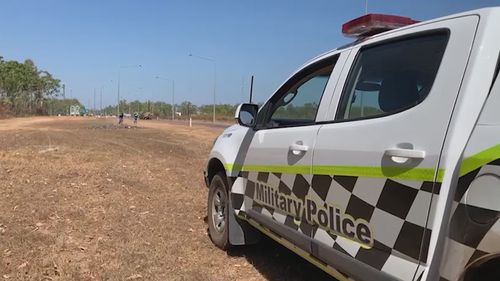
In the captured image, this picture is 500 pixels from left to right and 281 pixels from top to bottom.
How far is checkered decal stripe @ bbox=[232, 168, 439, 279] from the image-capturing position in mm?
2756

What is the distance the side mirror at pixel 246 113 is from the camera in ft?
17.6

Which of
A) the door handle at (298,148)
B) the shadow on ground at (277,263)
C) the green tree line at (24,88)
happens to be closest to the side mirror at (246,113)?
the door handle at (298,148)

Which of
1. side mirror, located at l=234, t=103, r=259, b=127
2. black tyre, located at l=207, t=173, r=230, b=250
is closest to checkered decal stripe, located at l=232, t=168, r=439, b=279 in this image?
side mirror, located at l=234, t=103, r=259, b=127

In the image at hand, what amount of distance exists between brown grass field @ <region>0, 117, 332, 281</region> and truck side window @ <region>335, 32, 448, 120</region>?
2.11 metres

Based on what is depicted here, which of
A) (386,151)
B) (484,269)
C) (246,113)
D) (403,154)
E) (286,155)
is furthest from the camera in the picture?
(246,113)

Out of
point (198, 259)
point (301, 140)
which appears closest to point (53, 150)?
point (198, 259)

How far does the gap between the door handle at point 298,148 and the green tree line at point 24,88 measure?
7691 cm

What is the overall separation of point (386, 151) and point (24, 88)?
329 feet

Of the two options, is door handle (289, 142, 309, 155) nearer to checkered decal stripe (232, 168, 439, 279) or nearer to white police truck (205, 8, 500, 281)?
white police truck (205, 8, 500, 281)

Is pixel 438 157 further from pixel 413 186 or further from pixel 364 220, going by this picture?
pixel 364 220

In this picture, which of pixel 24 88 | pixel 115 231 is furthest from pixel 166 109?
pixel 115 231

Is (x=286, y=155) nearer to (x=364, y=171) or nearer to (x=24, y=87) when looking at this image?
(x=364, y=171)

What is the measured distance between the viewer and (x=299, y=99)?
473 centimetres

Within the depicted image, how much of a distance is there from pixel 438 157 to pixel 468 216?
0.36 metres
